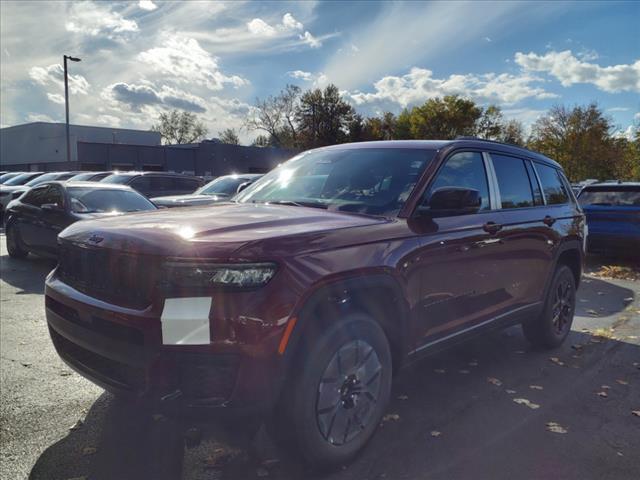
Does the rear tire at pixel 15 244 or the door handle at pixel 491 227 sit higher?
the door handle at pixel 491 227

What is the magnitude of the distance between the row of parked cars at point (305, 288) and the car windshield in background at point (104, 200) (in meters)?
5.49

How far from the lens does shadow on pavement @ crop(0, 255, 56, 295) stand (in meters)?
7.59

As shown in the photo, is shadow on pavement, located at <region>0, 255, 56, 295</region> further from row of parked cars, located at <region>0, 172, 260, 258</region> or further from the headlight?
the headlight

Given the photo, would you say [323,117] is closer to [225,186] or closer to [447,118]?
[447,118]

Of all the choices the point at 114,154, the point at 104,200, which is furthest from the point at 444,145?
the point at 114,154

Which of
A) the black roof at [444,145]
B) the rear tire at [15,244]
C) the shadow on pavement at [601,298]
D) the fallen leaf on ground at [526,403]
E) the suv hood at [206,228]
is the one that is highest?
the black roof at [444,145]

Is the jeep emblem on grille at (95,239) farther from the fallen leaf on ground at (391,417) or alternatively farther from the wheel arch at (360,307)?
the fallen leaf on ground at (391,417)

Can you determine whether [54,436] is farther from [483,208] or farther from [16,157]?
[16,157]

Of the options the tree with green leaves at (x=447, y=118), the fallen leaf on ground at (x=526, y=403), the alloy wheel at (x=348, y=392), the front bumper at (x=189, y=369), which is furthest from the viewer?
the tree with green leaves at (x=447, y=118)

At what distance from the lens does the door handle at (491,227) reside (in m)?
3.91

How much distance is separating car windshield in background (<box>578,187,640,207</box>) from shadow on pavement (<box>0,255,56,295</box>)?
10000 millimetres

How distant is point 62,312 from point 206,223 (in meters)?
1.05

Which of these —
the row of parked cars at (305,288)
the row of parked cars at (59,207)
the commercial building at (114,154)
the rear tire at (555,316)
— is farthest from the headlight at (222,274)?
the commercial building at (114,154)

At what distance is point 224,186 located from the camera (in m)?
12.7
